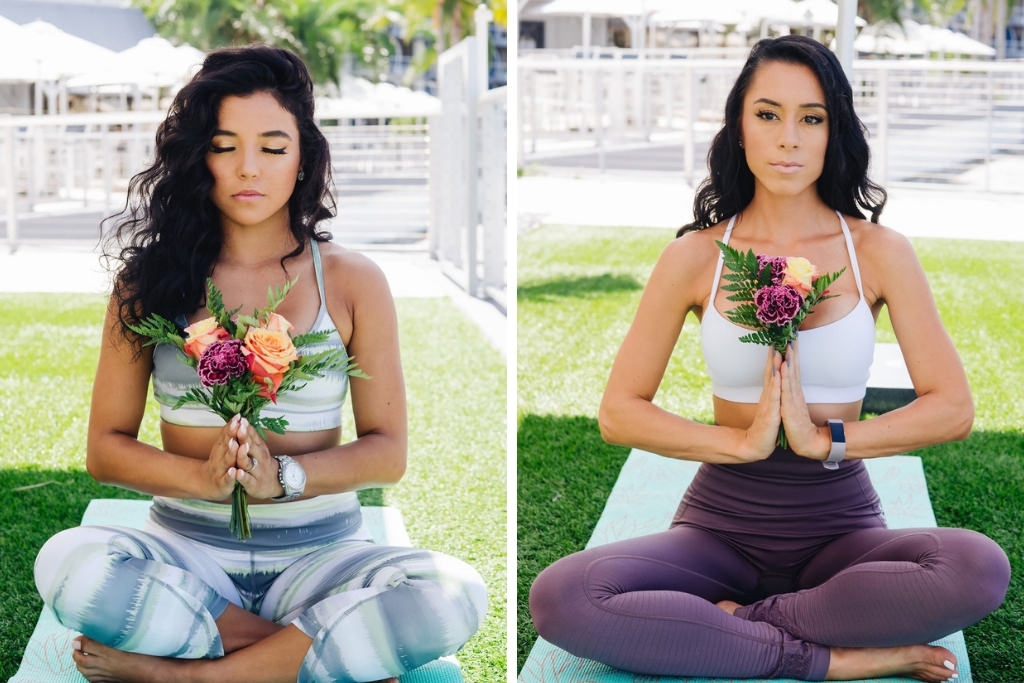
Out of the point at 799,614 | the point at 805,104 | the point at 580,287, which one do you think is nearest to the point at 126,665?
the point at 799,614

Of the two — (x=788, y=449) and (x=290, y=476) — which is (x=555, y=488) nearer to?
(x=788, y=449)

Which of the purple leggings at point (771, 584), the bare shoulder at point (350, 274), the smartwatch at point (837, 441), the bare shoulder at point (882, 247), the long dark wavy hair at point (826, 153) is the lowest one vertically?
the purple leggings at point (771, 584)

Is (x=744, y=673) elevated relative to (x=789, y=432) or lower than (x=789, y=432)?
lower

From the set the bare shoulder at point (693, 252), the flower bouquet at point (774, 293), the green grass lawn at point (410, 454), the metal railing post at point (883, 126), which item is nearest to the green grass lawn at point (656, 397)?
the green grass lawn at point (410, 454)

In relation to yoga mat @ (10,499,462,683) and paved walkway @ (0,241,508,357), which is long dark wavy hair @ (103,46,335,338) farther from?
paved walkway @ (0,241,508,357)

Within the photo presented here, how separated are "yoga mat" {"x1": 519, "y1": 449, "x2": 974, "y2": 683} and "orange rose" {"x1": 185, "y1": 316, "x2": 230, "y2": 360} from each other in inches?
48.4

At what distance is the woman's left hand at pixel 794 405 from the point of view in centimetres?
285

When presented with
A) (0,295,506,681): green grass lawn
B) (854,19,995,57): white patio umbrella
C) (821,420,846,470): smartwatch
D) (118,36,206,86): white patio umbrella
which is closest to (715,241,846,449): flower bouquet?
(821,420,846,470): smartwatch

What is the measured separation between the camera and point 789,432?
113 inches

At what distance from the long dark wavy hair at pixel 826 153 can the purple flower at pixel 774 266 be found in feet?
1.16

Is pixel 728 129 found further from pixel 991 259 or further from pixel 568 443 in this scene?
pixel 991 259

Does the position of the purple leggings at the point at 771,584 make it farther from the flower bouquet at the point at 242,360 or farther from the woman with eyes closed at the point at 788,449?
the flower bouquet at the point at 242,360

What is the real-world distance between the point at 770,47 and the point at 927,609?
1.51 metres

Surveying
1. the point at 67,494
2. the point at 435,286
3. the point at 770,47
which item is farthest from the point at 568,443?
the point at 435,286
